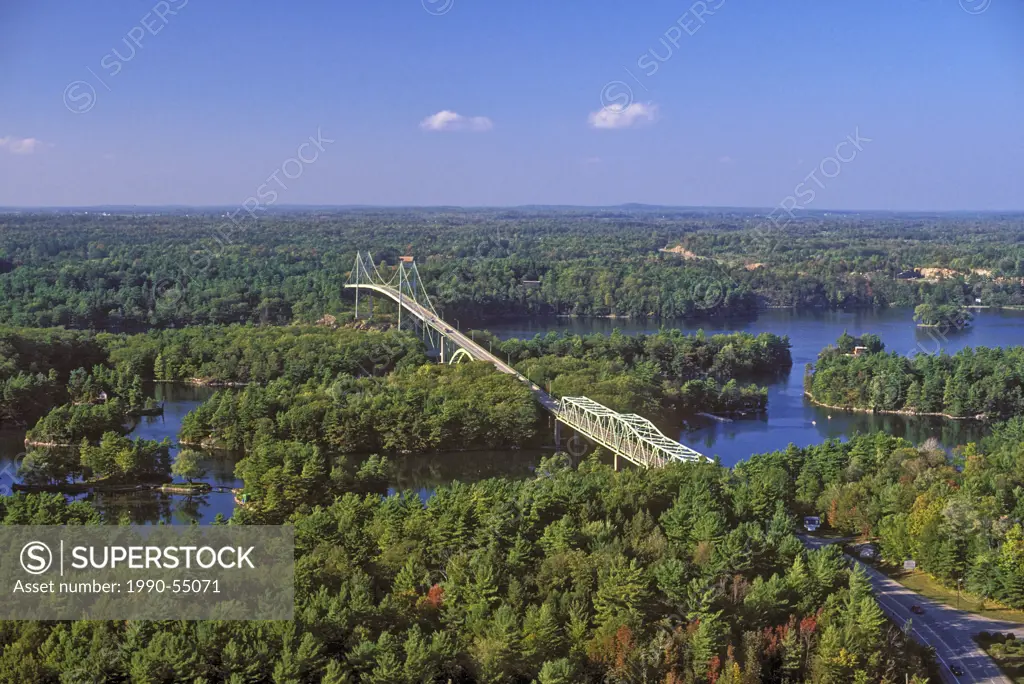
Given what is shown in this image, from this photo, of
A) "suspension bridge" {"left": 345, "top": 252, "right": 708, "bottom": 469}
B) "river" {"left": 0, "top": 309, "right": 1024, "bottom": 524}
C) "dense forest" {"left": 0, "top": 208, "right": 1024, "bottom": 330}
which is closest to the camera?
"river" {"left": 0, "top": 309, "right": 1024, "bottom": 524}

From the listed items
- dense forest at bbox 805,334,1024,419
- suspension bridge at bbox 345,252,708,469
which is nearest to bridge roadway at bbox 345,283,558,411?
suspension bridge at bbox 345,252,708,469

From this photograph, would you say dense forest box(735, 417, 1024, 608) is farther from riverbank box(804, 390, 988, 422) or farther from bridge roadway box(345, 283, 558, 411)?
bridge roadway box(345, 283, 558, 411)

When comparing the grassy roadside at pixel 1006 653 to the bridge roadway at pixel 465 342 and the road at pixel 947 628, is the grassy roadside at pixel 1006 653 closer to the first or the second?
the road at pixel 947 628

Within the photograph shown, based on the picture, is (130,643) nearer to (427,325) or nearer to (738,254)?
(427,325)

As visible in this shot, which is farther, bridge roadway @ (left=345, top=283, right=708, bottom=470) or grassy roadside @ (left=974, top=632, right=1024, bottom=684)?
bridge roadway @ (left=345, top=283, right=708, bottom=470)

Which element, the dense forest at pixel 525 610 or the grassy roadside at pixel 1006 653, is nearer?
the dense forest at pixel 525 610

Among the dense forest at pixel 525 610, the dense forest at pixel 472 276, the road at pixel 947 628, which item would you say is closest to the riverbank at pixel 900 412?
the road at pixel 947 628

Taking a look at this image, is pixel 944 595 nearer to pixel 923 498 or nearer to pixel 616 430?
pixel 923 498
